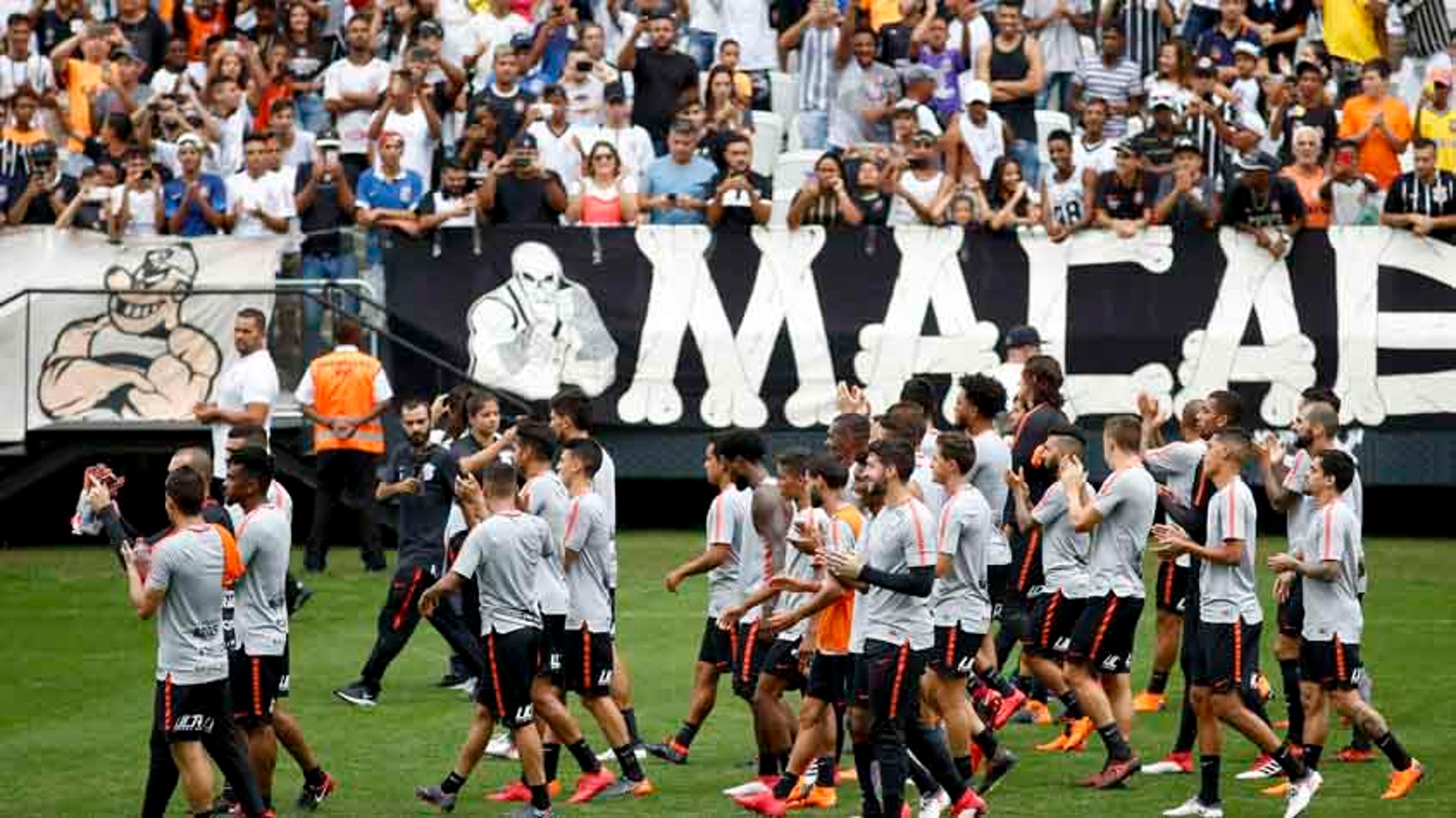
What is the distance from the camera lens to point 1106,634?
13844mm

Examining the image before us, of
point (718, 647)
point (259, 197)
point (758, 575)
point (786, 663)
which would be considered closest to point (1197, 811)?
point (786, 663)

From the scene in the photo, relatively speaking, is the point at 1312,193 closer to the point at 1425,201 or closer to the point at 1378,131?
the point at 1425,201

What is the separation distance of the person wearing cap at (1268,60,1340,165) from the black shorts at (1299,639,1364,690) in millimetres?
11577

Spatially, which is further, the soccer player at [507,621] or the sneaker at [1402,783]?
the sneaker at [1402,783]

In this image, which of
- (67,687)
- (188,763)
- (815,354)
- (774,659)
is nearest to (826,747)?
(774,659)

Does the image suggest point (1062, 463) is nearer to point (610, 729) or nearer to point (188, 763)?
point (610, 729)

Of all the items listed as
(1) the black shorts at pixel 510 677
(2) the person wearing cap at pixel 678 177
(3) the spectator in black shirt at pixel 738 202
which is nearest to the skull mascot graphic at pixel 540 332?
(2) the person wearing cap at pixel 678 177

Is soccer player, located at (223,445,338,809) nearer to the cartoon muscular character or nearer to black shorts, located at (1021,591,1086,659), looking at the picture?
black shorts, located at (1021,591,1086,659)

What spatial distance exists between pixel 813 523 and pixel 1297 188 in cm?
1122

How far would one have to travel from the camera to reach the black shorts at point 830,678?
12.5m

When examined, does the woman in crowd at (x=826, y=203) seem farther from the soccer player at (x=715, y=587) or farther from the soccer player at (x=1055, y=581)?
the soccer player at (x=715, y=587)

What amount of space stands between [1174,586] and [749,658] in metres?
3.09

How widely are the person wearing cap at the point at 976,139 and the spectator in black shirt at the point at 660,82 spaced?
2732 millimetres

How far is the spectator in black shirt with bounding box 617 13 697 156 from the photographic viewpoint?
24609mm
